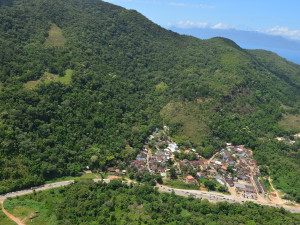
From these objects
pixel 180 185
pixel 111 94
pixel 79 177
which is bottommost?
pixel 79 177

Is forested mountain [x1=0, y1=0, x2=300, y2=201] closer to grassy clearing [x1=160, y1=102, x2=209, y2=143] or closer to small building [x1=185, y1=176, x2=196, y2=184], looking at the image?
grassy clearing [x1=160, y1=102, x2=209, y2=143]

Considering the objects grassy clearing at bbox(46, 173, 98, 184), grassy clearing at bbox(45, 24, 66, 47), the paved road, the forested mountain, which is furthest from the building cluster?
grassy clearing at bbox(45, 24, 66, 47)

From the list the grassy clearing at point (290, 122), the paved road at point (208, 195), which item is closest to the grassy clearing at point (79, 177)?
the paved road at point (208, 195)

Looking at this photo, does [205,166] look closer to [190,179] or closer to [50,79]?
[190,179]

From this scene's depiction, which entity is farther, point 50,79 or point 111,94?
point 111,94

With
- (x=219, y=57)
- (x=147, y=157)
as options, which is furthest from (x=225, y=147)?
(x=219, y=57)

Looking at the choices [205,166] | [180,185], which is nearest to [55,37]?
[205,166]

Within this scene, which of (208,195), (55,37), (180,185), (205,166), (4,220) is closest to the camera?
(4,220)
